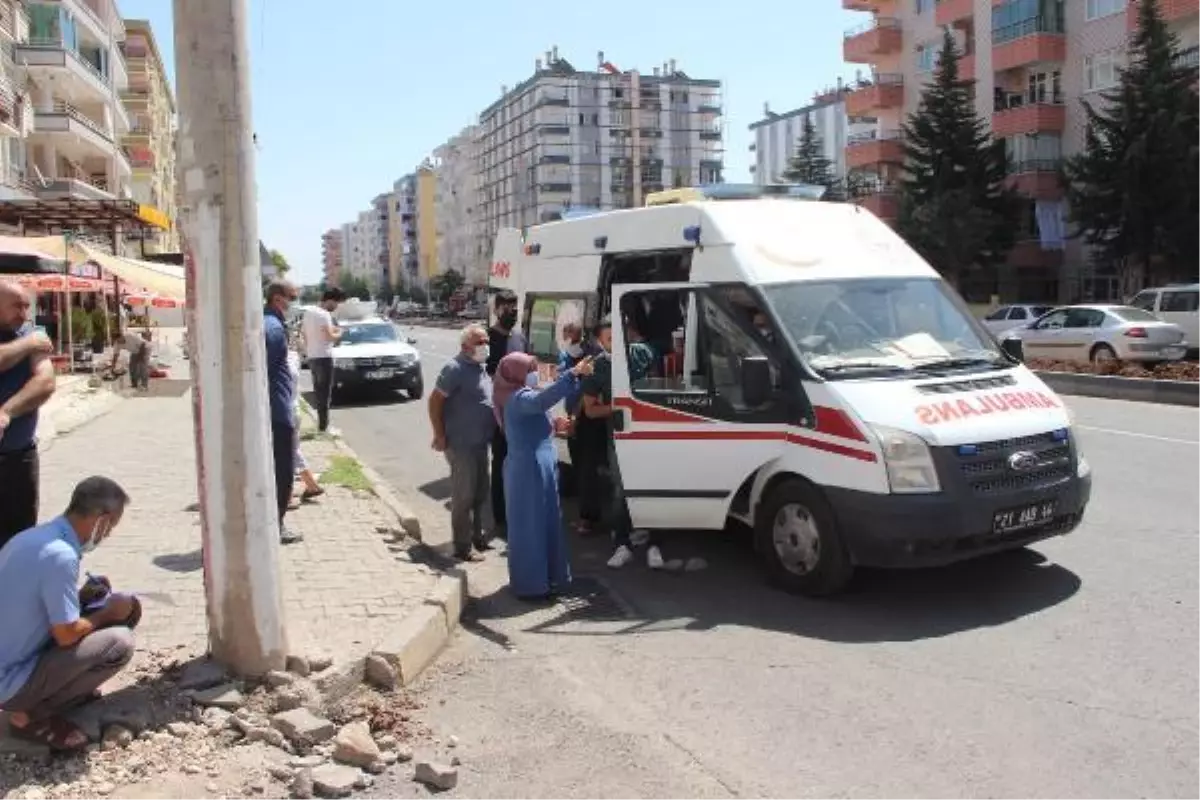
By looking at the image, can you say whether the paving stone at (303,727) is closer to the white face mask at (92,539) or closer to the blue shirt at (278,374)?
the white face mask at (92,539)

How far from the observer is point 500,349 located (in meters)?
9.43

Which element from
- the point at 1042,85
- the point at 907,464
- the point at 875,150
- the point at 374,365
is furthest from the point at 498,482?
the point at 875,150

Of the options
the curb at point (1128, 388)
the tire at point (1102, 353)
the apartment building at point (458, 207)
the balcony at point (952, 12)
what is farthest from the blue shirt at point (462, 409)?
the apartment building at point (458, 207)

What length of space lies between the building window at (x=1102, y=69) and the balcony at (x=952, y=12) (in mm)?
7090

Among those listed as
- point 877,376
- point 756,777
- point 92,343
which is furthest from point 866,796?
point 92,343

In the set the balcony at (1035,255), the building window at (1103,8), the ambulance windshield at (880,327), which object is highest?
the building window at (1103,8)

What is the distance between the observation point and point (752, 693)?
5.00m

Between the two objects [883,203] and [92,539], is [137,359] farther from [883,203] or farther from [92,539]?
[883,203]

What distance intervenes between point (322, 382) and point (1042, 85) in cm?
4120

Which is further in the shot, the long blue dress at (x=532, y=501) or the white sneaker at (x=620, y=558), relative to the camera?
the white sneaker at (x=620, y=558)

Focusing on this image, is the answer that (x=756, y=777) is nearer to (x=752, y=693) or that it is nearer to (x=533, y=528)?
(x=752, y=693)

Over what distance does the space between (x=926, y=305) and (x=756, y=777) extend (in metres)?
4.01

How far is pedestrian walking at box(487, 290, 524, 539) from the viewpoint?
8.81m

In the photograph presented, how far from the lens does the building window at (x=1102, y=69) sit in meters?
42.1
